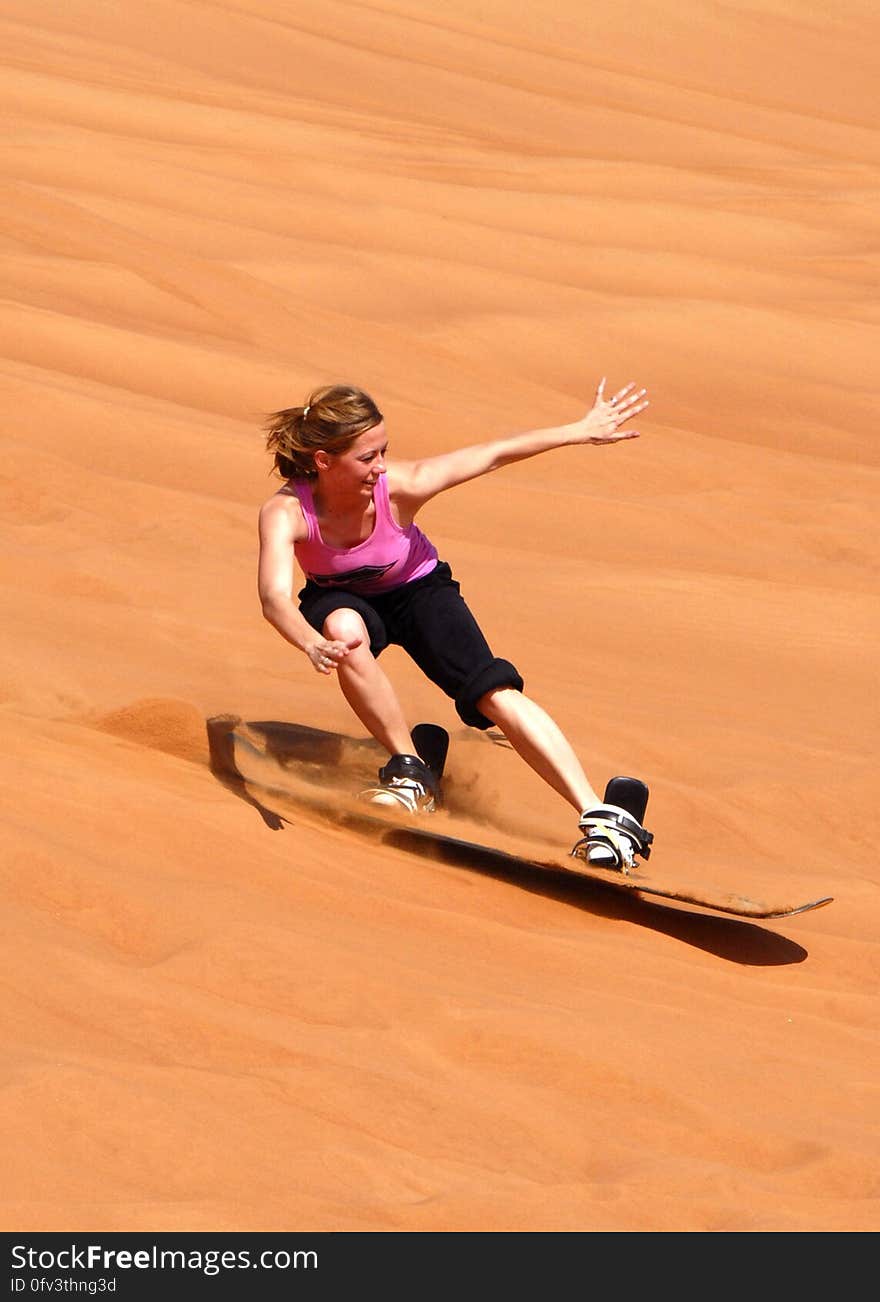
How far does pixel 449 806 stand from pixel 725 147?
1079 centimetres

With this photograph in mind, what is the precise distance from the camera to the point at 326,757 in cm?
549

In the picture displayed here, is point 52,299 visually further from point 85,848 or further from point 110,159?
point 85,848

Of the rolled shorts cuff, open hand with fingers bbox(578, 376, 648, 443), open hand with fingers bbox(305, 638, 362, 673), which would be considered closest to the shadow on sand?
the rolled shorts cuff

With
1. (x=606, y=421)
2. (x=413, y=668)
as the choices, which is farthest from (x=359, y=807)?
(x=413, y=668)

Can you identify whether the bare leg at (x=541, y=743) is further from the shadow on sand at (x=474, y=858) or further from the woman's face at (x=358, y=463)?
the woman's face at (x=358, y=463)

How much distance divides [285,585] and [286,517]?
0.86 ft

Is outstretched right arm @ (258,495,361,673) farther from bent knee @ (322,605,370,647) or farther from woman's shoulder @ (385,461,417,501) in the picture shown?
woman's shoulder @ (385,461,417,501)

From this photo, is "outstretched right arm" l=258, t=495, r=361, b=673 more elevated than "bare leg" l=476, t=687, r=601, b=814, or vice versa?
"outstretched right arm" l=258, t=495, r=361, b=673

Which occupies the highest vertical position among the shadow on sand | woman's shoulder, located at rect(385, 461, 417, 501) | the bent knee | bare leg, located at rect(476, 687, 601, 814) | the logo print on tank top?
woman's shoulder, located at rect(385, 461, 417, 501)

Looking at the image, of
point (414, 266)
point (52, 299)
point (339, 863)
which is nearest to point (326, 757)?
point (339, 863)

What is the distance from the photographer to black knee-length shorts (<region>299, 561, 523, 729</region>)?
499 cm

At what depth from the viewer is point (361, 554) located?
507 centimetres

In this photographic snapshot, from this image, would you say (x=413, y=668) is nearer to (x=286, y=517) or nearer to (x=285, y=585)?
(x=286, y=517)

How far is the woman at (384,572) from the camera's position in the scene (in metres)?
4.89
